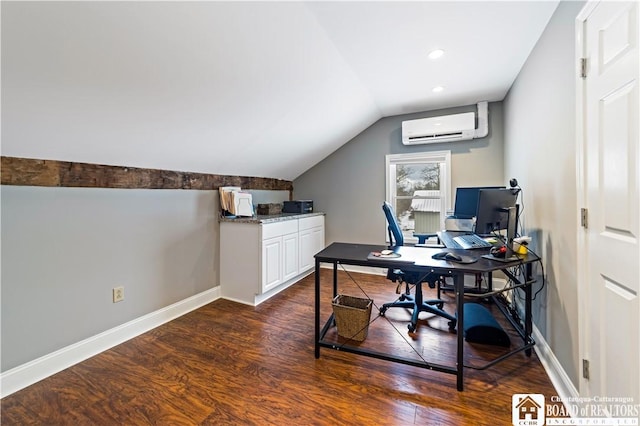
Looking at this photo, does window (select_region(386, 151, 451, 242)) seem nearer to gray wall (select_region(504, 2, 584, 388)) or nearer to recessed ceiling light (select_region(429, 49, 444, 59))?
gray wall (select_region(504, 2, 584, 388))

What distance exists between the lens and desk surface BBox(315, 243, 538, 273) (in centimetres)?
172

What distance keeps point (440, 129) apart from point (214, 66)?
2.89 m

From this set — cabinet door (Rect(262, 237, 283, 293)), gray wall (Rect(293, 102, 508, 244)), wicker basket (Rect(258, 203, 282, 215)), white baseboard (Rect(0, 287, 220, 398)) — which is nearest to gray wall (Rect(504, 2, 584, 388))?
gray wall (Rect(293, 102, 508, 244))

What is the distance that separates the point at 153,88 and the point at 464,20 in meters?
2.15

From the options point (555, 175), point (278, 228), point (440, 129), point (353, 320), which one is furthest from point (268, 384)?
point (440, 129)

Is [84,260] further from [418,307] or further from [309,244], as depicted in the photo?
[418,307]

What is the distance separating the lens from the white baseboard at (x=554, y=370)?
1.55 m

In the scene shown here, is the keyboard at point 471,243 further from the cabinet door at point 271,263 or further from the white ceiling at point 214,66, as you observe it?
the cabinet door at point 271,263

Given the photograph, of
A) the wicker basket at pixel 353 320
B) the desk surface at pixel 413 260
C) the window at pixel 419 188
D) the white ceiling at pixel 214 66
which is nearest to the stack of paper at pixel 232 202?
the white ceiling at pixel 214 66

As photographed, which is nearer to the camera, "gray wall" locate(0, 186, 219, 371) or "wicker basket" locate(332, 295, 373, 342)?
"gray wall" locate(0, 186, 219, 371)

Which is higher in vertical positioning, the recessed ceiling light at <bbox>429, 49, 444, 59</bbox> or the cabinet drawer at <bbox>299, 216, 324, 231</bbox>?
the recessed ceiling light at <bbox>429, 49, 444, 59</bbox>

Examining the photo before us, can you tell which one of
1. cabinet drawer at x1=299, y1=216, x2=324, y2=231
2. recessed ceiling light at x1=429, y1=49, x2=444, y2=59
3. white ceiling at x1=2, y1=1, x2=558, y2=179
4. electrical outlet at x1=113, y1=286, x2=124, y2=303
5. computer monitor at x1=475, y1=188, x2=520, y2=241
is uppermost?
recessed ceiling light at x1=429, y1=49, x2=444, y2=59

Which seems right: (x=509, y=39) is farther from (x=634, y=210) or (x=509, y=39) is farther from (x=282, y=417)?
(x=282, y=417)

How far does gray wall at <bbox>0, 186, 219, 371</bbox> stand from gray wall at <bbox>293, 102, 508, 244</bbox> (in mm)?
2175
